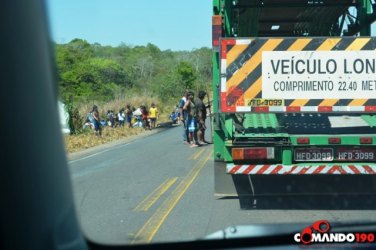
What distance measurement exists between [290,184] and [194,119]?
10.0 m

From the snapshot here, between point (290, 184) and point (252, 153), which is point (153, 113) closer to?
point (290, 184)

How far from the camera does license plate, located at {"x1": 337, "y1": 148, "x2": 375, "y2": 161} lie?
287 inches

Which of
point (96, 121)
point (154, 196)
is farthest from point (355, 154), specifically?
point (96, 121)

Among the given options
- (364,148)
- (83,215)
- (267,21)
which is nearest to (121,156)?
(267,21)

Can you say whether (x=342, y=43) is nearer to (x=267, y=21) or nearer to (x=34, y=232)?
(x=267, y=21)

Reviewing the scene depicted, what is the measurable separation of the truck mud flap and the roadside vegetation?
2.26 metres

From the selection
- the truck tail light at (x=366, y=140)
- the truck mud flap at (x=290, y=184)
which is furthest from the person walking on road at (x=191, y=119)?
the truck tail light at (x=366, y=140)

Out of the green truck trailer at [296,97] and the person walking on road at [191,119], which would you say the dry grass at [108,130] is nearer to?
the person walking on road at [191,119]

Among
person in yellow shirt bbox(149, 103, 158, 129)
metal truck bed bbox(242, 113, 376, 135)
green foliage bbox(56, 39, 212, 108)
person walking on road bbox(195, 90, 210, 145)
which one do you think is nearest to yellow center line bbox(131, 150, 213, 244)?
metal truck bed bbox(242, 113, 376, 135)

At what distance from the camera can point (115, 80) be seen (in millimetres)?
52531

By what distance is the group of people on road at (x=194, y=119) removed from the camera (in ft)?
58.3

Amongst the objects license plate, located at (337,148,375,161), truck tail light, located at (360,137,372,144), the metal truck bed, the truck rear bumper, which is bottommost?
→ the truck rear bumper

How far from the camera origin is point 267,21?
9.86m

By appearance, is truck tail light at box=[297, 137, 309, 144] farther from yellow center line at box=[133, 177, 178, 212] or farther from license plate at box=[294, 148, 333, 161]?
yellow center line at box=[133, 177, 178, 212]
